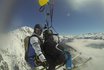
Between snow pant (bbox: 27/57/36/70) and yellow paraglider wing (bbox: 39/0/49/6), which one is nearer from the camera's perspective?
yellow paraglider wing (bbox: 39/0/49/6)

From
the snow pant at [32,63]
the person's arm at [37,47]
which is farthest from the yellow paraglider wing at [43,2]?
the snow pant at [32,63]

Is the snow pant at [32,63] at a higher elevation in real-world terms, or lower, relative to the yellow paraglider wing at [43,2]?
lower

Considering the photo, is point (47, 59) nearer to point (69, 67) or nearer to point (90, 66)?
point (69, 67)

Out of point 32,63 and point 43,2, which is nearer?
point 43,2

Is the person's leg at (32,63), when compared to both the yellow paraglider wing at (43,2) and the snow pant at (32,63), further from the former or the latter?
the yellow paraglider wing at (43,2)

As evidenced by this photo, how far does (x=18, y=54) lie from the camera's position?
40.2m

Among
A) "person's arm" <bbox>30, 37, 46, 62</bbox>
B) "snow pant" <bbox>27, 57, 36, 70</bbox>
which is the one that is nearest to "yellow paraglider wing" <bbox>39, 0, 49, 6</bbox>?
"person's arm" <bbox>30, 37, 46, 62</bbox>

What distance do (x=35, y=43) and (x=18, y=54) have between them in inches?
1119

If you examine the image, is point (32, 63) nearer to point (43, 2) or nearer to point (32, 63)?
point (32, 63)

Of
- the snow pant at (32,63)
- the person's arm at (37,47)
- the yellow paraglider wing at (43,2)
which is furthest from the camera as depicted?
the snow pant at (32,63)

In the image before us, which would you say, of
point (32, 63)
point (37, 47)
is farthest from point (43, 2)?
point (32, 63)

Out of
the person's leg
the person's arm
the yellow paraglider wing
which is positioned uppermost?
the yellow paraglider wing

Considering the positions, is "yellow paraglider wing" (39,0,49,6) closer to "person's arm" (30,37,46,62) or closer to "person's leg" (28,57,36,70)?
"person's arm" (30,37,46,62)

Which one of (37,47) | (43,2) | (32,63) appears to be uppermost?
(43,2)
